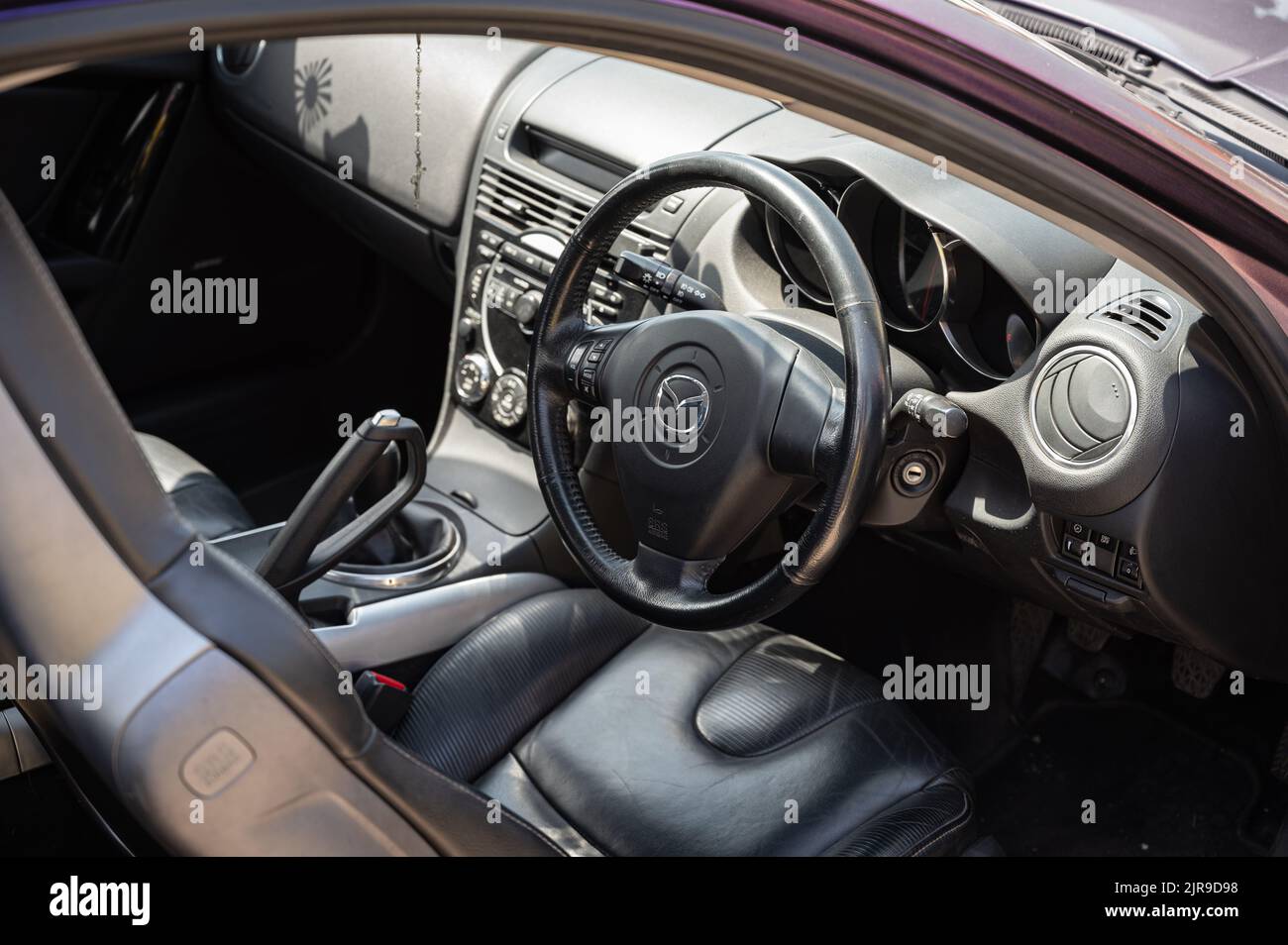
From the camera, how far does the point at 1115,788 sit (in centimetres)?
210

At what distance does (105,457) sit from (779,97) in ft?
2.13

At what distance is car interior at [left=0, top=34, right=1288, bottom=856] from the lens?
103cm

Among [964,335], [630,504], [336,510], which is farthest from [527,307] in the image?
[964,335]

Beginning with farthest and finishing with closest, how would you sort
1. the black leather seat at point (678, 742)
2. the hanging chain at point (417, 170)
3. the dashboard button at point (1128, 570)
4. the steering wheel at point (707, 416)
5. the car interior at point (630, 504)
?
1. the hanging chain at point (417, 170)
2. the black leather seat at point (678, 742)
3. the dashboard button at point (1128, 570)
4. the steering wheel at point (707, 416)
5. the car interior at point (630, 504)

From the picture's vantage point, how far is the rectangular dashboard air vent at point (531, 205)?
2.06m

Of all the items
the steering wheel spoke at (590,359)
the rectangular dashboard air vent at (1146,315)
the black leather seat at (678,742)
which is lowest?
the black leather seat at (678,742)

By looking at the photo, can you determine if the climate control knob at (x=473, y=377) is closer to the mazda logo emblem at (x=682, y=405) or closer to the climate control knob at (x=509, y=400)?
the climate control knob at (x=509, y=400)

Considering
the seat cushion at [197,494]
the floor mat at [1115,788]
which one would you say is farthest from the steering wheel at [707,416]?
the floor mat at [1115,788]

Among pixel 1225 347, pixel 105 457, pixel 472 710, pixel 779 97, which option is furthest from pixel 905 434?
pixel 105 457

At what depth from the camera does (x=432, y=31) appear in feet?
3.11

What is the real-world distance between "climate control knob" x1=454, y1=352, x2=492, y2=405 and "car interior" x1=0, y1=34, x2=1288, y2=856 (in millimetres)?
21

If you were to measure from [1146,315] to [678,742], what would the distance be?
2.68ft

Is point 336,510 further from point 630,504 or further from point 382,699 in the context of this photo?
point 630,504
